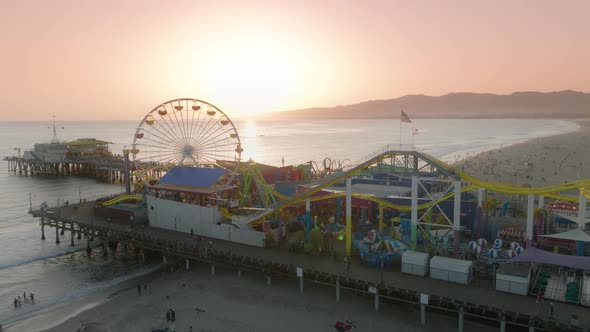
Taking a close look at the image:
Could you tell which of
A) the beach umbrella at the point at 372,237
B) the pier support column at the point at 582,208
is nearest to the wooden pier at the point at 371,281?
the beach umbrella at the point at 372,237

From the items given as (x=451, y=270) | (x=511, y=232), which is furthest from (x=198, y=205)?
(x=511, y=232)

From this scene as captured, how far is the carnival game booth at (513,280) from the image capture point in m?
24.6

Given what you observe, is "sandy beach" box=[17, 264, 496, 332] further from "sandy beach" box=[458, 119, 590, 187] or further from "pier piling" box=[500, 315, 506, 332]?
"sandy beach" box=[458, 119, 590, 187]

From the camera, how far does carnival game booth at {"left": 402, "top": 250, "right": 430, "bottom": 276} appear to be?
27.6m

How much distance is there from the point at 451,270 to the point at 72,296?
2462 centimetres

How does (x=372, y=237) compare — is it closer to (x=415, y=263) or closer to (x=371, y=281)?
(x=415, y=263)

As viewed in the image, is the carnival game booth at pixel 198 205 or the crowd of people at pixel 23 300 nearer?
the crowd of people at pixel 23 300

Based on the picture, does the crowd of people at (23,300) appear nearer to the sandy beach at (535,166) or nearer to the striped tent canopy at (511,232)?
the striped tent canopy at (511,232)

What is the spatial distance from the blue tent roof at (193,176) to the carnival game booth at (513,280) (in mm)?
24120

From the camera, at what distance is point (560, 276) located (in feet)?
86.3

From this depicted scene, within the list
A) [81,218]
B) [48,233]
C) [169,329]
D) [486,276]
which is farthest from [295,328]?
[48,233]

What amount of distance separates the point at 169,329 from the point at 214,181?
1714cm

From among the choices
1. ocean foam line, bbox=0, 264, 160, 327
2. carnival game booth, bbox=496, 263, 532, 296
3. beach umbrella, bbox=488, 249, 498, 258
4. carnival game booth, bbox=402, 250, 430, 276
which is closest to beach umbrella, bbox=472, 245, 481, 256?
beach umbrella, bbox=488, 249, 498, 258

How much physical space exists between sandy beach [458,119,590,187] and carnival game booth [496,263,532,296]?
134 feet
